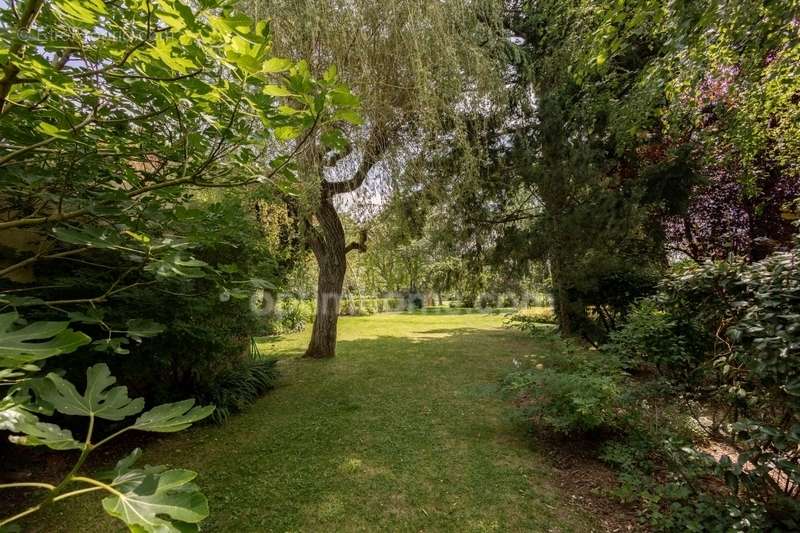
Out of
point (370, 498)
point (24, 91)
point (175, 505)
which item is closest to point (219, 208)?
point (24, 91)

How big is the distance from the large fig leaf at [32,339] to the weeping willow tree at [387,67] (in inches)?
98.9

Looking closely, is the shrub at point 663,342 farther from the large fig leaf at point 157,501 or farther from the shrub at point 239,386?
the shrub at point 239,386

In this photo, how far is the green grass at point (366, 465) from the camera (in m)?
2.17

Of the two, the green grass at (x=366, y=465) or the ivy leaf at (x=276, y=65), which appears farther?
the green grass at (x=366, y=465)

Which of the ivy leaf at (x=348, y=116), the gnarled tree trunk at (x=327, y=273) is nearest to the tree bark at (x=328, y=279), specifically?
the gnarled tree trunk at (x=327, y=273)

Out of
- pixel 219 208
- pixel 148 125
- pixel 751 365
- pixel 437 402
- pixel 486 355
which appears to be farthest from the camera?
pixel 486 355

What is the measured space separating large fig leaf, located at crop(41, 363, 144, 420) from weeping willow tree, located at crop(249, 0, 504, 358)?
2.51 metres

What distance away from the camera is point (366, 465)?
→ 279cm

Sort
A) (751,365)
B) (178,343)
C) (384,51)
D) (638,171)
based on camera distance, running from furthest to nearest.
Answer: (638,171), (384,51), (178,343), (751,365)

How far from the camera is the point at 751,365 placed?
1761 millimetres

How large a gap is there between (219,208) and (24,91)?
0.73 meters

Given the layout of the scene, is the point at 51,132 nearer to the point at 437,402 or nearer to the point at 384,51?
the point at 384,51

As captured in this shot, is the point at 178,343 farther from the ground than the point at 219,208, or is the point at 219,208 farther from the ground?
the point at 219,208

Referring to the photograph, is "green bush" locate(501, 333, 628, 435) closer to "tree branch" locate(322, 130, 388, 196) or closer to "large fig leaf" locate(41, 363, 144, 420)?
"large fig leaf" locate(41, 363, 144, 420)
